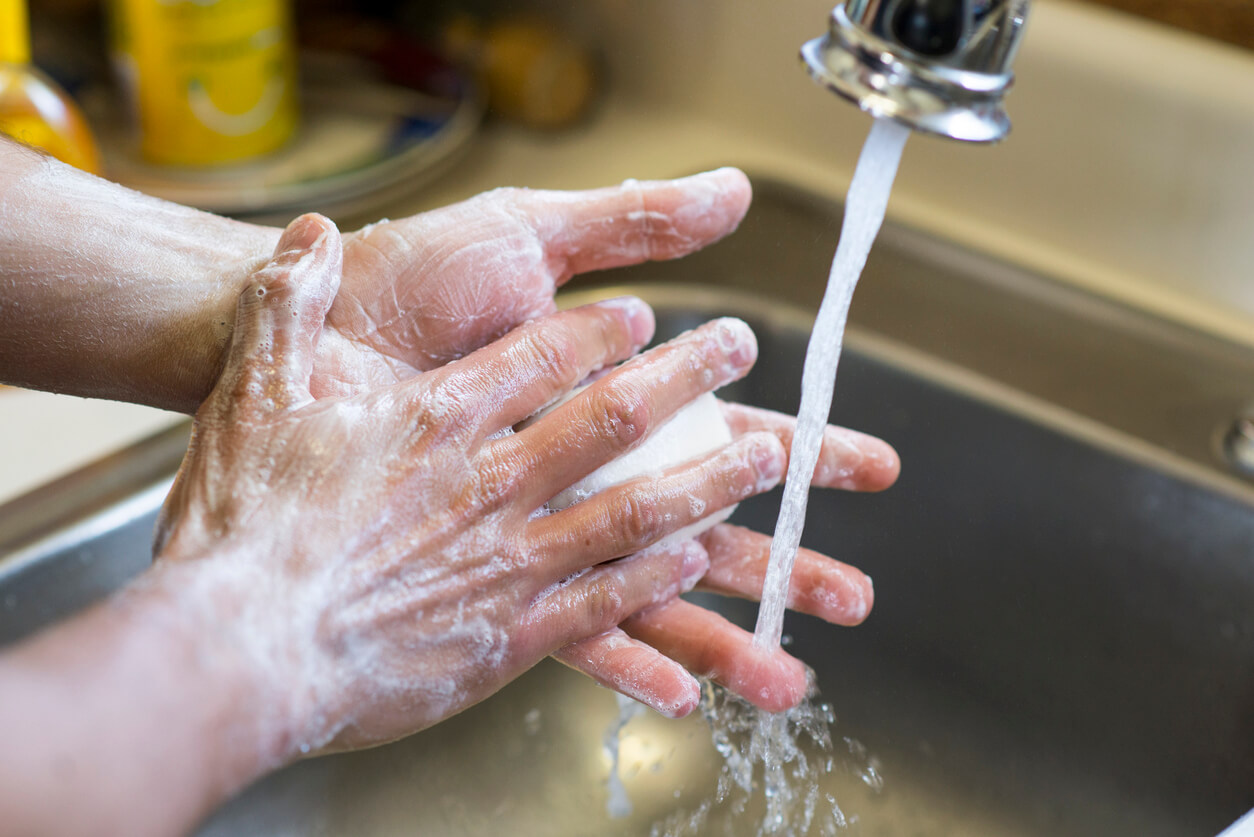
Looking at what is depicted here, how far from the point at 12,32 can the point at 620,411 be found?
22.3 inches

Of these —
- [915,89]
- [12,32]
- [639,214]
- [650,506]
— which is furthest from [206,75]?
[915,89]

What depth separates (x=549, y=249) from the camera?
0.67m

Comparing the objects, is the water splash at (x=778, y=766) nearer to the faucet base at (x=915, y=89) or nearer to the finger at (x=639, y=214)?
the finger at (x=639, y=214)

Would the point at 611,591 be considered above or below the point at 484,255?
below

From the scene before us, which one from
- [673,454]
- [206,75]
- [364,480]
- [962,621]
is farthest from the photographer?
[206,75]

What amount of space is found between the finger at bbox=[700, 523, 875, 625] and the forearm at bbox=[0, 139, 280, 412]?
314mm

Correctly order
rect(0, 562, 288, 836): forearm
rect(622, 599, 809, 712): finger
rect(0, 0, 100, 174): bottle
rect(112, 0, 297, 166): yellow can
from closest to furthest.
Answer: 1. rect(0, 562, 288, 836): forearm
2. rect(622, 599, 809, 712): finger
3. rect(0, 0, 100, 174): bottle
4. rect(112, 0, 297, 166): yellow can

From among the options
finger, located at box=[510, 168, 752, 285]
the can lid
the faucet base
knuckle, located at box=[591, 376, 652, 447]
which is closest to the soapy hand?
finger, located at box=[510, 168, 752, 285]

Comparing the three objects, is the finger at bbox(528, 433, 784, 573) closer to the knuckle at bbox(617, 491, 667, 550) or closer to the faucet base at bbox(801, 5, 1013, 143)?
the knuckle at bbox(617, 491, 667, 550)

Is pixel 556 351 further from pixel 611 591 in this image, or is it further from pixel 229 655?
pixel 229 655

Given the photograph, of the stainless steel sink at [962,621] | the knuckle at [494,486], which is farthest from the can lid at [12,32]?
the knuckle at [494,486]

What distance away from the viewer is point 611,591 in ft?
2.01

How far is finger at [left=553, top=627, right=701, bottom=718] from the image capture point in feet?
1.93

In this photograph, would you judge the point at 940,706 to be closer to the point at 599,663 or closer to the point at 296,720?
the point at 599,663
